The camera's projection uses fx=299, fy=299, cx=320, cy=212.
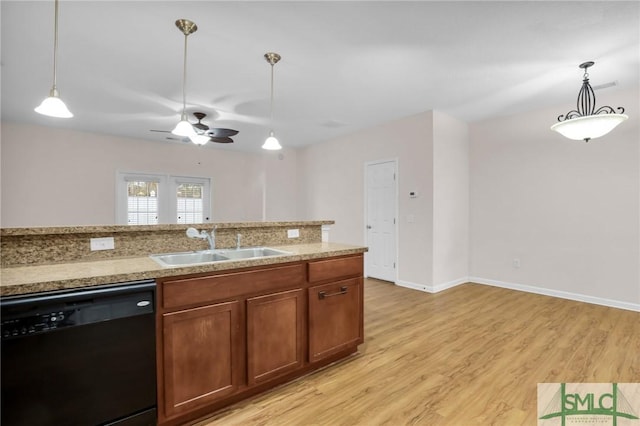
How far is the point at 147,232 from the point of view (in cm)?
201

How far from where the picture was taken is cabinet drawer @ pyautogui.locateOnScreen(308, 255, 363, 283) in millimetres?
2146

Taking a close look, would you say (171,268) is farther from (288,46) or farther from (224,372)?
(288,46)

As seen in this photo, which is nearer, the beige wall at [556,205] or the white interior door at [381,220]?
the beige wall at [556,205]

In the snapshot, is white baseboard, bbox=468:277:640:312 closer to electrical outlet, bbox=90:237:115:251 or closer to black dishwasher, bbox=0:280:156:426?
black dishwasher, bbox=0:280:156:426

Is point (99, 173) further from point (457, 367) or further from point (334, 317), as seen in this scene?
point (457, 367)

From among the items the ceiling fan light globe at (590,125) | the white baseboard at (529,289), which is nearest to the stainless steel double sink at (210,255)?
the ceiling fan light globe at (590,125)

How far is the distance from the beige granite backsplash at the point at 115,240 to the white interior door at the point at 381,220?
2.81m

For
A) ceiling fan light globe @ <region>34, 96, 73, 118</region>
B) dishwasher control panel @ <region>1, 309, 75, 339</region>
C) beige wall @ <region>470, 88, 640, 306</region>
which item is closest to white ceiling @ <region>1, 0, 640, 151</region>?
beige wall @ <region>470, 88, 640, 306</region>

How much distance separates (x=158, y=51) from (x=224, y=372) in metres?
2.74

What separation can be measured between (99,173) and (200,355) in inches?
206

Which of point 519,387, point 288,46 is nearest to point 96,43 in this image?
point 288,46

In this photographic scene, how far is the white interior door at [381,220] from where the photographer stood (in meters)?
4.90

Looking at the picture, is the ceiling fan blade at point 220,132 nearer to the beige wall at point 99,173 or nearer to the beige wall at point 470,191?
the beige wall at point 470,191

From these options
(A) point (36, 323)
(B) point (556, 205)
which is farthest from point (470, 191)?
(A) point (36, 323)
